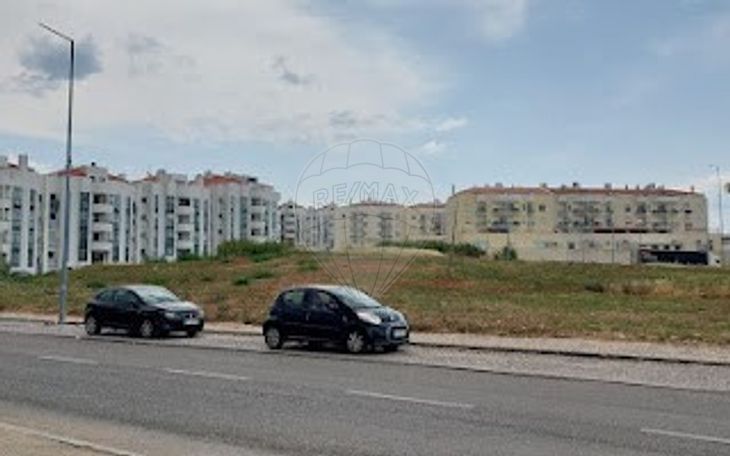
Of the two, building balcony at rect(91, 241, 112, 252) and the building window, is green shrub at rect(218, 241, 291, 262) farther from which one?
building balcony at rect(91, 241, 112, 252)

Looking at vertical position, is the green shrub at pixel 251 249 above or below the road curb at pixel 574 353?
above

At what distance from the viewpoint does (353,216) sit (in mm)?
40312

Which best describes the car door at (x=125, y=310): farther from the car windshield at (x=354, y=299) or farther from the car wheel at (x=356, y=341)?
the car wheel at (x=356, y=341)

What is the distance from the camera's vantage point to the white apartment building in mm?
107750

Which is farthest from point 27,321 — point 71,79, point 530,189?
point 530,189

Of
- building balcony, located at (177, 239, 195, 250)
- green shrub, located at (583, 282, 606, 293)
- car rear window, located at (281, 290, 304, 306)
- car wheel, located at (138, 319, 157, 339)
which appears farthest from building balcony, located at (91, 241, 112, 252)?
car rear window, located at (281, 290, 304, 306)

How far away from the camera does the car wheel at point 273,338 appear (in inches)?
910

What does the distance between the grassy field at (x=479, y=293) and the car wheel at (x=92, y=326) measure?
5115 mm

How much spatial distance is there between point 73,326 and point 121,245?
9156 cm

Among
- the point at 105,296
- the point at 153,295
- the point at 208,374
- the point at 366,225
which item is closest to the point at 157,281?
the point at 366,225

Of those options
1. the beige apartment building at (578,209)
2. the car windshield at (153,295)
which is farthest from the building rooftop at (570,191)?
the car windshield at (153,295)

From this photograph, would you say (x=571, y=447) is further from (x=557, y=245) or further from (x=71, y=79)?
(x=557, y=245)

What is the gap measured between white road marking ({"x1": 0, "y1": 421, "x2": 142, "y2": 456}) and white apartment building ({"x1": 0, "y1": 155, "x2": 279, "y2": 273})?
9126 cm

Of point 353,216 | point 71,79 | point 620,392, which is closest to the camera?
point 620,392
